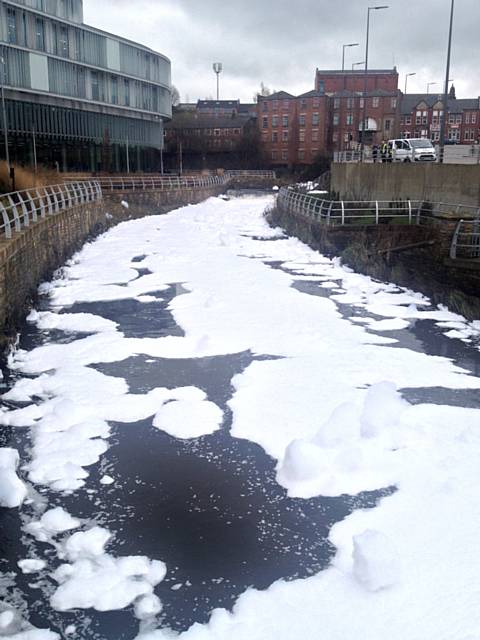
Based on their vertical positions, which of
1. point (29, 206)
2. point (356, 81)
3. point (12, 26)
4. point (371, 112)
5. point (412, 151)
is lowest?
point (29, 206)

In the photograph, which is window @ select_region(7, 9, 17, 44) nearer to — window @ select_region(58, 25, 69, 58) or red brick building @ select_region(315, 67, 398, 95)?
window @ select_region(58, 25, 69, 58)

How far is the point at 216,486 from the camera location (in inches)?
297

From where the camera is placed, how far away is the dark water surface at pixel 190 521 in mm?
5578

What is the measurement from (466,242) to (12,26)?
39084 millimetres

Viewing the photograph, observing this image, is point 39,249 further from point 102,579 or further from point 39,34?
point 39,34

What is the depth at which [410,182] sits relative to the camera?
25.1 m

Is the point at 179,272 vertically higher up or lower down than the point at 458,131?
lower down

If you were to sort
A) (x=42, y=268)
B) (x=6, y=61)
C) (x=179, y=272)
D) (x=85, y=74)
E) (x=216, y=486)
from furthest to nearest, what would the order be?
(x=85, y=74) < (x=6, y=61) < (x=179, y=272) < (x=42, y=268) < (x=216, y=486)

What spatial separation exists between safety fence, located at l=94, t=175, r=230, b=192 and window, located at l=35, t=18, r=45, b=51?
10581 mm

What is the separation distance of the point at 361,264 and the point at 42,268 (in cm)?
999

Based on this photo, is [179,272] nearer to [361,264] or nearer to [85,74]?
[361,264]

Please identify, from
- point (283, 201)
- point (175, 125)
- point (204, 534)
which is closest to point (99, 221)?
point (283, 201)

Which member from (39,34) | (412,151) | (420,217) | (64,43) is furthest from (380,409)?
(64,43)

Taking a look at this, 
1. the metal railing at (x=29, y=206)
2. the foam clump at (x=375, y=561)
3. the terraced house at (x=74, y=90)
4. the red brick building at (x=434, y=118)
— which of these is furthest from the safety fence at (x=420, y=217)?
the red brick building at (x=434, y=118)
